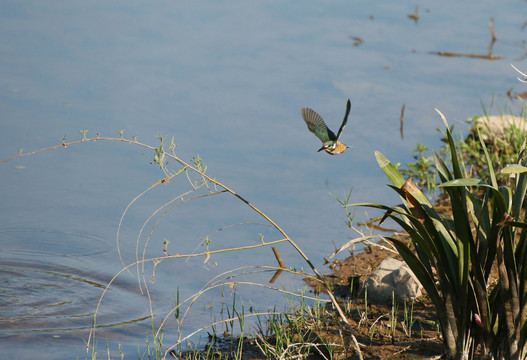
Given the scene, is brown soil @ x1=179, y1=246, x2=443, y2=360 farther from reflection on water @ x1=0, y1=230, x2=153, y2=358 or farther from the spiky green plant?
reflection on water @ x1=0, y1=230, x2=153, y2=358

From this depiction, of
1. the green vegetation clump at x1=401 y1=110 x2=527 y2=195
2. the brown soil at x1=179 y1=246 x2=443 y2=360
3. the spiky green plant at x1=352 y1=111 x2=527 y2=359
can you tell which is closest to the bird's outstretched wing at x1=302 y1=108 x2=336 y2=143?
the spiky green plant at x1=352 y1=111 x2=527 y2=359

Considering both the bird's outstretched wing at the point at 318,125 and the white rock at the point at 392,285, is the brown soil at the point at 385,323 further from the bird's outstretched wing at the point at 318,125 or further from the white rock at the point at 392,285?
the bird's outstretched wing at the point at 318,125

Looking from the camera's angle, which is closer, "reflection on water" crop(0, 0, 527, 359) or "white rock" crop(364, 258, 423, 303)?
"white rock" crop(364, 258, 423, 303)

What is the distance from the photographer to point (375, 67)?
8.88 metres

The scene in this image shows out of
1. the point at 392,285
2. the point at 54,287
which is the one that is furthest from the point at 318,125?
the point at 54,287

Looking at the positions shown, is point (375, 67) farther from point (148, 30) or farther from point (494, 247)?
point (494, 247)

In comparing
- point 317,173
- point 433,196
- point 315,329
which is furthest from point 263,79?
point 315,329

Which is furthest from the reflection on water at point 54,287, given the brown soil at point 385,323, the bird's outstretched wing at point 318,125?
the bird's outstretched wing at point 318,125

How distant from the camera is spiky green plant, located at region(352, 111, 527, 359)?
3115 mm

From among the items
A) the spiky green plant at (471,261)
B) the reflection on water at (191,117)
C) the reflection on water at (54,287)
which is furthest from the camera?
the reflection on water at (191,117)

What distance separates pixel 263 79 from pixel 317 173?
2059 mm

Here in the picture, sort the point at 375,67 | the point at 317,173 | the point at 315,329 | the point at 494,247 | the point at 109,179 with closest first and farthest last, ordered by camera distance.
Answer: the point at 494,247, the point at 315,329, the point at 109,179, the point at 317,173, the point at 375,67

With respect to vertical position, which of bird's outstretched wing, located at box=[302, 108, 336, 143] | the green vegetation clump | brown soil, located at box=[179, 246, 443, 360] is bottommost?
brown soil, located at box=[179, 246, 443, 360]

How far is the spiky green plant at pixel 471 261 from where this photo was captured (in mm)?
3115
